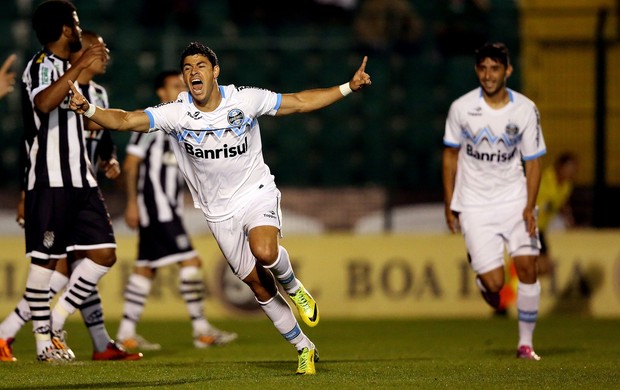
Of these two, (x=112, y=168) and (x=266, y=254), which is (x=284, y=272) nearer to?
(x=266, y=254)

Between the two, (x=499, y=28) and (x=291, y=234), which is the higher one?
(x=499, y=28)

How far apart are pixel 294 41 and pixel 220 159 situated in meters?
8.41

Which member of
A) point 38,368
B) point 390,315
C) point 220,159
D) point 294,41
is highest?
point 294,41

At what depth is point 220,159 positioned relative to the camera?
7.21 meters

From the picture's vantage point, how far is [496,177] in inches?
347

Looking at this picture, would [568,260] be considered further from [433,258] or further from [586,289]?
[433,258]

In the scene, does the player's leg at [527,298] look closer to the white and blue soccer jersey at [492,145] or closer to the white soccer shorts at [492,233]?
the white soccer shorts at [492,233]

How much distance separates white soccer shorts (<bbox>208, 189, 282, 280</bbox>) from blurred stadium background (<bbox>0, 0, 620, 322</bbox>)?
5.86 meters

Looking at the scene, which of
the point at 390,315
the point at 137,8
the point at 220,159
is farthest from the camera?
the point at 137,8

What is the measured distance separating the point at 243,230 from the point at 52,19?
2099 millimetres

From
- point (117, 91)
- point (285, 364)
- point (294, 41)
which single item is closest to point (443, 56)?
point (294, 41)

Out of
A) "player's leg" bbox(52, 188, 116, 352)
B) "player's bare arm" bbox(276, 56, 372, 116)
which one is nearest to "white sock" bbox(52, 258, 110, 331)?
"player's leg" bbox(52, 188, 116, 352)

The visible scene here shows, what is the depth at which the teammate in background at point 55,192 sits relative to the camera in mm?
7941

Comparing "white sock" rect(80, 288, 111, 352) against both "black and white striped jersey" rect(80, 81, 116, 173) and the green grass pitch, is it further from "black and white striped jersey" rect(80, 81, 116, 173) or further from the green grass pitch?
"black and white striped jersey" rect(80, 81, 116, 173)
